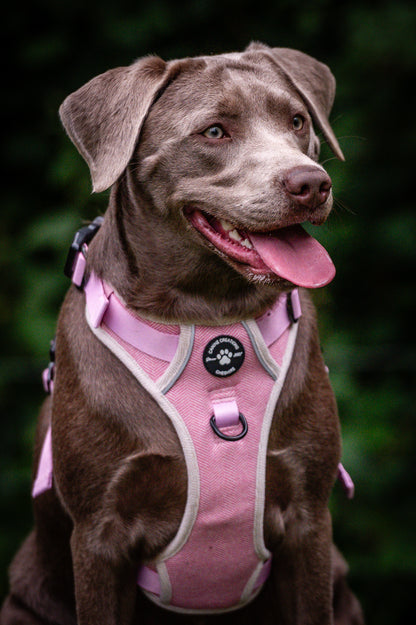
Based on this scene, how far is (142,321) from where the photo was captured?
2359mm

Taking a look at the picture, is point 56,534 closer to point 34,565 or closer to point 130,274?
point 34,565

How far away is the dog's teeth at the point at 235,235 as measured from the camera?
230 cm

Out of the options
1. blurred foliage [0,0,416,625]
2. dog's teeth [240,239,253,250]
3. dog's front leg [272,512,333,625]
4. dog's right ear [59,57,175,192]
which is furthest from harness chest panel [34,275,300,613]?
blurred foliage [0,0,416,625]

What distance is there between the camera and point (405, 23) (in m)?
4.50

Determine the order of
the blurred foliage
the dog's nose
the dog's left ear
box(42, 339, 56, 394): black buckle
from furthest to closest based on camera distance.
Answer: the blurred foliage → box(42, 339, 56, 394): black buckle → the dog's left ear → the dog's nose

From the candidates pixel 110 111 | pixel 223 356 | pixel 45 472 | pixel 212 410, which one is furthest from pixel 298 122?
pixel 45 472

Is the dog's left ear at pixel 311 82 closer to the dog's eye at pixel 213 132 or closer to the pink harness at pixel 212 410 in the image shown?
the dog's eye at pixel 213 132

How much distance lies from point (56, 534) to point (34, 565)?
0.22m

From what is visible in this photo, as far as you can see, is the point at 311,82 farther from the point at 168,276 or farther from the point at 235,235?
the point at 168,276

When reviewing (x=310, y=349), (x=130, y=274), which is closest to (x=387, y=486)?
(x=310, y=349)

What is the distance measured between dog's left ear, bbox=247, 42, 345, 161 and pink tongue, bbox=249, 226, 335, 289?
406 mm

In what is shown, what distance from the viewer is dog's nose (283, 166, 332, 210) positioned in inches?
84.1

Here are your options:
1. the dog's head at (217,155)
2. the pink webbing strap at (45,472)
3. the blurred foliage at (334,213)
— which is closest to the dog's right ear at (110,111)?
the dog's head at (217,155)

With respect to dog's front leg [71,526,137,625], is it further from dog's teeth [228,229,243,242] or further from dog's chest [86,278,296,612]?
dog's teeth [228,229,243,242]
